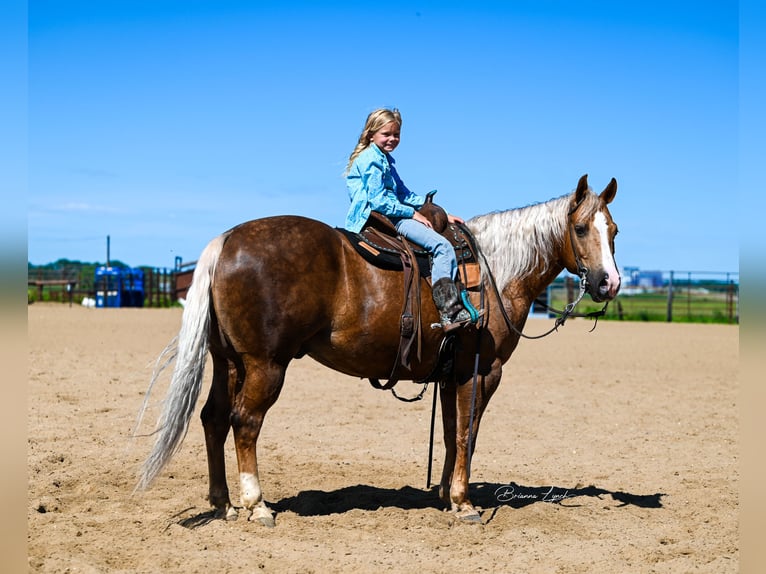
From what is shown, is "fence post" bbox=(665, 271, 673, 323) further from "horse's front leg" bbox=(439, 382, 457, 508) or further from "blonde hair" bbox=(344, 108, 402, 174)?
"blonde hair" bbox=(344, 108, 402, 174)

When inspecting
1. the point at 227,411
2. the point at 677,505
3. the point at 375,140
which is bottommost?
the point at 677,505

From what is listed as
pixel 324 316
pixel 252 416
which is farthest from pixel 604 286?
pixel 252 416

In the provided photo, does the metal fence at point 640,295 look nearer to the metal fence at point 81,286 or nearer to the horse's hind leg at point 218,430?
the metal fence at point 81,286

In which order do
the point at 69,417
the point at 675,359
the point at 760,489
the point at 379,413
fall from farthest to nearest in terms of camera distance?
1. the point at 675,359
2. the point at 379,413
3. the point at 69,417
4. the point at 760,489

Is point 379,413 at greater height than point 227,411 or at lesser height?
lesser

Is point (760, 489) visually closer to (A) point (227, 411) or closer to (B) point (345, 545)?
(B) point (345, 545)

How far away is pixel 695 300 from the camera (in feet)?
102

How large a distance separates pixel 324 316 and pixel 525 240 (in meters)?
1.71

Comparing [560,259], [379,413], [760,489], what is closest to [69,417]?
[379,413]

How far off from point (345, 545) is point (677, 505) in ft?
9.28

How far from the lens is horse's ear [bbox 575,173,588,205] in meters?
5.38

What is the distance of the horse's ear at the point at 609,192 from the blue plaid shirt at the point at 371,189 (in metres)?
1.41

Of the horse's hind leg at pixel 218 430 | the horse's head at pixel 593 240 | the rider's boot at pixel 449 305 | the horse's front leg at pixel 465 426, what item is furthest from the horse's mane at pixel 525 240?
the horse's hind leg at pixel 218 430

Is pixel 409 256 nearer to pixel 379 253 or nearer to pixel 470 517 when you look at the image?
pixel 379 253
